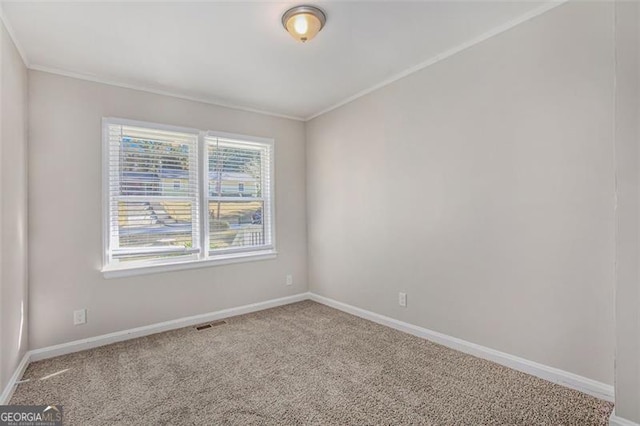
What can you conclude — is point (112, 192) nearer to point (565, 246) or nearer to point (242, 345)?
point (242, 345)

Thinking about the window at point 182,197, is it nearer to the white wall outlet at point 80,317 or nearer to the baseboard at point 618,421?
the white wall outlet at point 80,317

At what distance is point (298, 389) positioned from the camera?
7.25 ft

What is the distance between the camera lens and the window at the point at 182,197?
318 centimetres

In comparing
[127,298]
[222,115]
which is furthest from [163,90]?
[127,298]

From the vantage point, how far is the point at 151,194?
11.0ft

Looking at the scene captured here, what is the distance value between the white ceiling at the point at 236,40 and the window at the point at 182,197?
1.97ft

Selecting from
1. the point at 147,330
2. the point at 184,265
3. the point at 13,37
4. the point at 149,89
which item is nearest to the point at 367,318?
the point at 184,265

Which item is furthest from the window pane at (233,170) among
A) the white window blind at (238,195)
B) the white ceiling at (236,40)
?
the white ceiling at (236,40)

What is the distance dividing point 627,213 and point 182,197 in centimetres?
363

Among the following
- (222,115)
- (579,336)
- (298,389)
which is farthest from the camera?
(222,115)

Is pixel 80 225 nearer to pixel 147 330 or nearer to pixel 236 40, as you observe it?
pixel 147 330

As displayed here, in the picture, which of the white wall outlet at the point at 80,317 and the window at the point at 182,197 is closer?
the white wall outlet at the point at 80,317

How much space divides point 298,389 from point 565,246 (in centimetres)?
202

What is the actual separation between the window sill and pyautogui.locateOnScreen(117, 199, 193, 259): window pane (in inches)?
6.0
